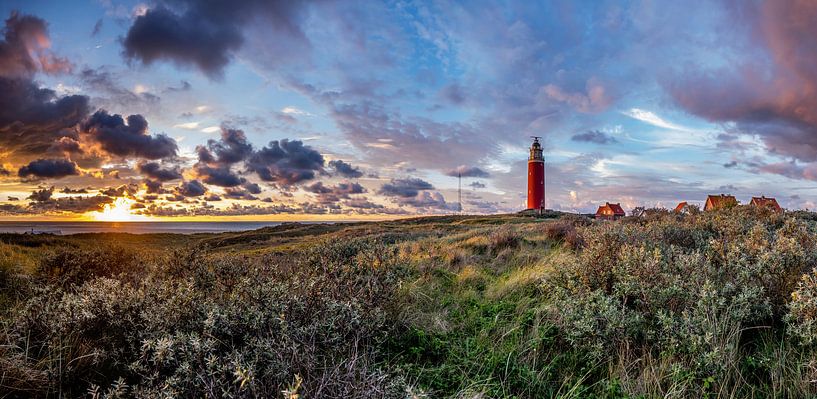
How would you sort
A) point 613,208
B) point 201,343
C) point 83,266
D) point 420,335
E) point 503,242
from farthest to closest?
1. point 613,208
2. point 503,242
3. point 83,266
4. point 420,335
5. point 201,343

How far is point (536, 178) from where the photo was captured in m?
66.1

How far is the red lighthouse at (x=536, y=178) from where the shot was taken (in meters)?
66.0

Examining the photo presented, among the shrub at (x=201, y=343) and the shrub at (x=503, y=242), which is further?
the shrub at (x=503, y=242)

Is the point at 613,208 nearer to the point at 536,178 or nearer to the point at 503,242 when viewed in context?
the point at 536,178

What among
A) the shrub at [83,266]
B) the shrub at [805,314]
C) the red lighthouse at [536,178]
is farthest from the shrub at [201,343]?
the red lighthouse at [536,178]

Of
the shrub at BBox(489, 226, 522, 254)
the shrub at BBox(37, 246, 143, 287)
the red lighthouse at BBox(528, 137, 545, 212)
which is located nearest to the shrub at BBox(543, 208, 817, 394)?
the shrub at BBox(489, 226, 522, 254)

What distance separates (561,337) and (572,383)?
2.88ft

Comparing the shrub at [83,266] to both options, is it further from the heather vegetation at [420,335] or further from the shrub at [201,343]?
the shrub at [201,343]

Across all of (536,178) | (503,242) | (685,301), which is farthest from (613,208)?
(685,301)

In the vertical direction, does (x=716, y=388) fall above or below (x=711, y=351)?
below

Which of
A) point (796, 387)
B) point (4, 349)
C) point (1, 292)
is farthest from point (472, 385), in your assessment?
point (1, 292)

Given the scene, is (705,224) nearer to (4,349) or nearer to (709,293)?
(709,293)

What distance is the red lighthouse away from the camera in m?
66.0

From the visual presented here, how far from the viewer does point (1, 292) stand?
7148 mm
